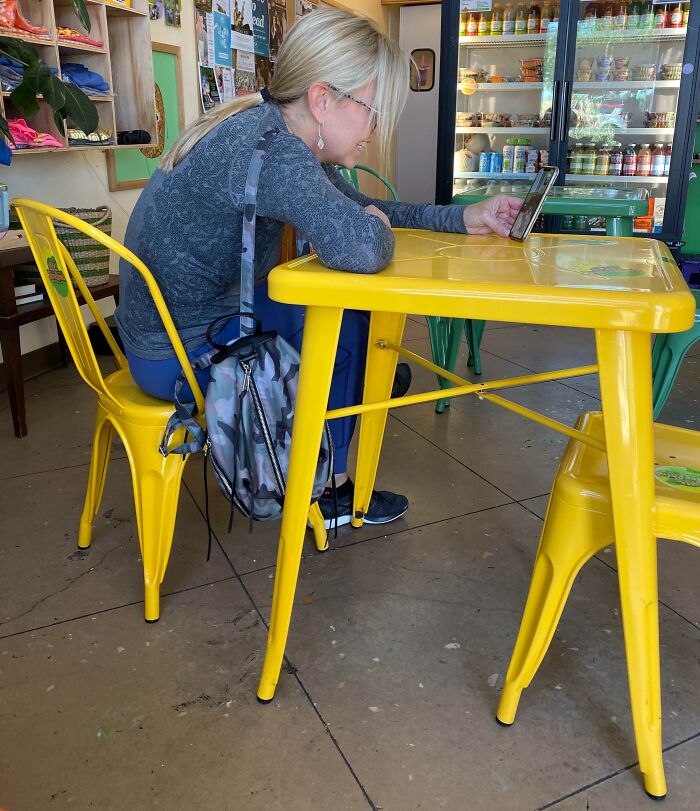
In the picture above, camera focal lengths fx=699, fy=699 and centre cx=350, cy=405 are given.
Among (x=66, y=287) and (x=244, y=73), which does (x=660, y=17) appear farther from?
(x=66, y=287)

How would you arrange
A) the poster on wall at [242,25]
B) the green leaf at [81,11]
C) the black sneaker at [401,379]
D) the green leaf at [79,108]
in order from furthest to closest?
the poster on wall at [242,25], the green leaf at [81,11], the green leaf at [79,108], the black sneaker at [401,379]

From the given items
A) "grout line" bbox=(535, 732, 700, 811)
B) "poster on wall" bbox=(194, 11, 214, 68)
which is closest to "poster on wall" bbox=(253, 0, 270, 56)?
"poster on wall" bbox=(194, 11, 214, 68)

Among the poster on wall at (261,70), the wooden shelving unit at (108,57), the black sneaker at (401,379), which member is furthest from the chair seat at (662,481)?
the poster on wall at (261,70)

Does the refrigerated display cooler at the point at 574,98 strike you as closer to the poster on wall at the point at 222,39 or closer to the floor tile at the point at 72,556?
the poster on wall at the point at 222,39

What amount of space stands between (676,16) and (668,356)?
286 cm

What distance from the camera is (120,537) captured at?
180cm

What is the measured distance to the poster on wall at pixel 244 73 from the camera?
4289 millimetres

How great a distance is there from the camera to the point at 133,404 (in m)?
1.40

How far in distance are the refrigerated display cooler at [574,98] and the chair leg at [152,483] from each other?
3.09 metres

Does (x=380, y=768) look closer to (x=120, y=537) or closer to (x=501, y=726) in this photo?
(x=501, y=726)

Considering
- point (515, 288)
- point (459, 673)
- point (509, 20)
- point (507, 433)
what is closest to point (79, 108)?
point (507, 433)

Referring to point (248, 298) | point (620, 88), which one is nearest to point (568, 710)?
point (248, 298)

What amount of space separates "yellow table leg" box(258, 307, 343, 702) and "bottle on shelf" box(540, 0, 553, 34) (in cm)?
388

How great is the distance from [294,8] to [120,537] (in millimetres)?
4407
